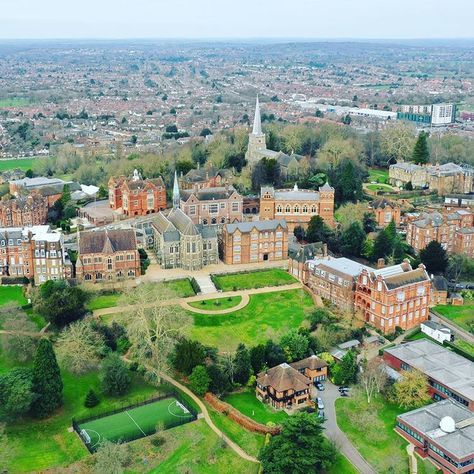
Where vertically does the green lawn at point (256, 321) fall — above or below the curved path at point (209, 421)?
above

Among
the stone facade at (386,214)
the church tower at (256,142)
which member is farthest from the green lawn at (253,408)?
the church tower at (256,142)

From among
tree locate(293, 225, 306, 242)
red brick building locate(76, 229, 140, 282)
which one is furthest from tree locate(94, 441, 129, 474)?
tree locate(293, 225, 306, 242)

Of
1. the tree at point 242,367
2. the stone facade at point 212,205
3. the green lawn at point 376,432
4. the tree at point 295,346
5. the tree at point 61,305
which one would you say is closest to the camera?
the green lawn at point 376,432

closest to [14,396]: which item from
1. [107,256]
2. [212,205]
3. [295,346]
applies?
[295,346]

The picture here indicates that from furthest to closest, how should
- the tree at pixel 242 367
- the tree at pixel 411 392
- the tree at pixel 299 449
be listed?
the tree at pixel 242 367 < the tree at pixel 411 392 < the tree at pixel 299 449

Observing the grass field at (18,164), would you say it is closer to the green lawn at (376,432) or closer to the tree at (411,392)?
the green lawn at (376,432)

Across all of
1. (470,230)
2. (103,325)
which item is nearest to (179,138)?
(470,230)

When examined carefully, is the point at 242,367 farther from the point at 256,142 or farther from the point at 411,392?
the point at 256,142
